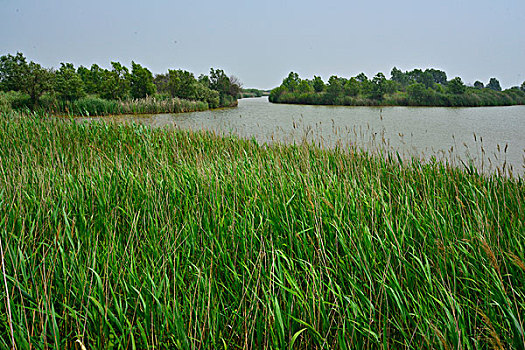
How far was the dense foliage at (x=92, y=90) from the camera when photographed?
1531 centimetres

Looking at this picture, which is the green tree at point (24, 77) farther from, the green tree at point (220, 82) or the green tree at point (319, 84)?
the green tree at point (319, 84)

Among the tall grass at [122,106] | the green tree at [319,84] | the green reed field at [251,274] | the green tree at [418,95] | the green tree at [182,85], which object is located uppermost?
the green tree at [319,84]

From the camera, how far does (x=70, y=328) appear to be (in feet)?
4.61

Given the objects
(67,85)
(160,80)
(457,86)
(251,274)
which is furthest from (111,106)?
(457,86)

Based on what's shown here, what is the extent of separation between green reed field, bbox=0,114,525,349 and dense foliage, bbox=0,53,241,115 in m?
12.3

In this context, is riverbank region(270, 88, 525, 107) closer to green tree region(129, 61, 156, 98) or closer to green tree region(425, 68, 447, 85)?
green tree region(129, 61, 156, 98)

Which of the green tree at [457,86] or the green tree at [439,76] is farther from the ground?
the green tree at [439,76]

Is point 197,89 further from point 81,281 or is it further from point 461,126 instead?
point 81,281

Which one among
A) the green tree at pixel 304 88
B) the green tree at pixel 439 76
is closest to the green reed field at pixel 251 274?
the green tree at pixel 304 88

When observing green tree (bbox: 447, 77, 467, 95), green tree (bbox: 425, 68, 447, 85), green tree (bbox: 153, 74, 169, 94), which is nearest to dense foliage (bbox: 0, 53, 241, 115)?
green tree (bbox: 153, 74, 169, 94)

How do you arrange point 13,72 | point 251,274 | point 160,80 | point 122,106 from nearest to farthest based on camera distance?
point 251,274
point 122,106
point 13,72
point 160,80

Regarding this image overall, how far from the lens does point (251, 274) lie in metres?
1.46

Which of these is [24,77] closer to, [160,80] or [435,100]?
[160,80]

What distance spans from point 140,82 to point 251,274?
20.5m
